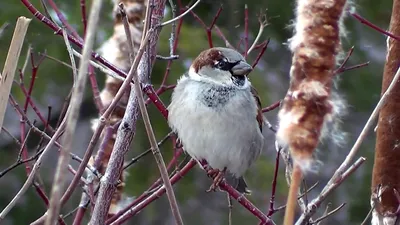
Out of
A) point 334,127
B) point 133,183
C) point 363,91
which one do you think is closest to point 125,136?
point 334,127

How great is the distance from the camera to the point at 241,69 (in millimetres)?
2703

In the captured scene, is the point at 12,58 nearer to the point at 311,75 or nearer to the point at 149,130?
the point at 149,130

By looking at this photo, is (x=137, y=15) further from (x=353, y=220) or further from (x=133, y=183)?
(x=353, y=220)

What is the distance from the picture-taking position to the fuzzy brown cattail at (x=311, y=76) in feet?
3.26

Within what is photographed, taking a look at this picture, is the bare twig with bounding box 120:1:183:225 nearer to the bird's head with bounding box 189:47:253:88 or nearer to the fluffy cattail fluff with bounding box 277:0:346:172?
the fluffy cattail fluff with bounding box 277:0:346:172

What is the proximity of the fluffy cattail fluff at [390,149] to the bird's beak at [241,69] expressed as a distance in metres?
0.76

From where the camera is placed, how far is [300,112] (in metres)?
1.02

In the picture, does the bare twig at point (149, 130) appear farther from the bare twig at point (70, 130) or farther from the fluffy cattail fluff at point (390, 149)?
the fluffy cattail fluff at point (390, 149)

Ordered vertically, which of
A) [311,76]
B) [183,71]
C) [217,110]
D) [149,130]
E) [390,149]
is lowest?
→ [183,71]

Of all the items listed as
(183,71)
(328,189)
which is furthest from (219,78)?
(183,71)

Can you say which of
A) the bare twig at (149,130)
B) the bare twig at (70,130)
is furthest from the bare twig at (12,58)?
the bare twig at (70,130)

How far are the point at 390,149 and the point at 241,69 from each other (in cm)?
87

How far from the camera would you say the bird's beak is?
8.79 ft

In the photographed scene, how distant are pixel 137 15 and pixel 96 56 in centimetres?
116
